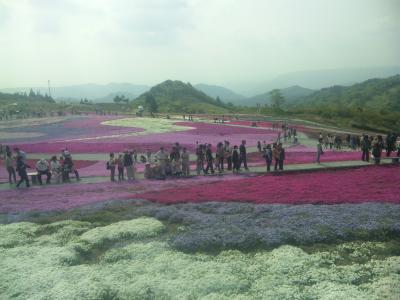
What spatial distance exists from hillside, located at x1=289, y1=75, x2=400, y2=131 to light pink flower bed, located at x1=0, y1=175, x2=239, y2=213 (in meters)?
65.6

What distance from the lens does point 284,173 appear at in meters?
27.2

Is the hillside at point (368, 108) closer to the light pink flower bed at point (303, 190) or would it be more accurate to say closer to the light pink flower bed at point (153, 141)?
the light pink flower bed at point (153, 141)

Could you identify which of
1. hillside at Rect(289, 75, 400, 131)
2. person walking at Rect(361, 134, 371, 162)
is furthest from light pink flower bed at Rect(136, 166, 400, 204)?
hillside at Rect(289, 75, 400, 131)

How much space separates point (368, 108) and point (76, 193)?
114129 mm

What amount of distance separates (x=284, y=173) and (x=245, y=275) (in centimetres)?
1636

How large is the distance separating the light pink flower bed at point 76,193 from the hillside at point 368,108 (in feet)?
215

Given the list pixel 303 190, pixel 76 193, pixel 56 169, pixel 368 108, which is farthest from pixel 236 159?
pixel 368 108

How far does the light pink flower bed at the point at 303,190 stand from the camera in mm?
19234

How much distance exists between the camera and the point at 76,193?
23672 millimetres

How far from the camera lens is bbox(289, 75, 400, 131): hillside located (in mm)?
94438

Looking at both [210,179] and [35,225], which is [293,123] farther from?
[35,225]

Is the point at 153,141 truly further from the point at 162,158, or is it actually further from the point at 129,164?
the point at 129,164

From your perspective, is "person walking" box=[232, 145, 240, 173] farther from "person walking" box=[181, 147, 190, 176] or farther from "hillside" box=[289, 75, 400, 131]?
"hillside" box=[289, 75, 400, 131]

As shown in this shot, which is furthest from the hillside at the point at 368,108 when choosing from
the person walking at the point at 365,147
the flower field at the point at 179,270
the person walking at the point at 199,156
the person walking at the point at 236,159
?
the flower field at the point at 179,270
